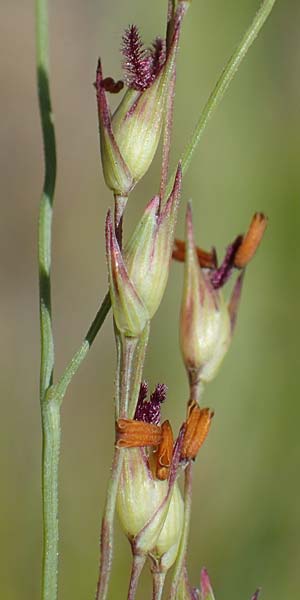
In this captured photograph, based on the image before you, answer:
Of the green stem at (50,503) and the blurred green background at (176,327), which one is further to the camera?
the blurred green background at (176,327)

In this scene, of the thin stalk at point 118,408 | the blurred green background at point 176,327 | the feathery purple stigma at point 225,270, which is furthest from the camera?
the blurred green background at point 176,327

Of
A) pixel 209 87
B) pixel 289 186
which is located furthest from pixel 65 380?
pixel 209 87

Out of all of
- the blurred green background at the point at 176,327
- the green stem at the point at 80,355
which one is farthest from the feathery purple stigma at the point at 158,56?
the blurred green background at the point at 176,327

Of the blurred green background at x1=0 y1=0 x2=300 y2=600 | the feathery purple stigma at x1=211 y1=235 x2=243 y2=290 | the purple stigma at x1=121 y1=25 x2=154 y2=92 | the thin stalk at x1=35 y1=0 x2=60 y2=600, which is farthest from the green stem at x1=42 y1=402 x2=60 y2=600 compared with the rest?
the blurred green background at x1=0 y1=0 x2=300 y2=600

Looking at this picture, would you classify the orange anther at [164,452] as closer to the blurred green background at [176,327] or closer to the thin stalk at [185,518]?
the thin stalk at [185,518]

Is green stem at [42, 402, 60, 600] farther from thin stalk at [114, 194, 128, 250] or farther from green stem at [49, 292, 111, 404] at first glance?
thin stalk at [114, 194, 128, 250]

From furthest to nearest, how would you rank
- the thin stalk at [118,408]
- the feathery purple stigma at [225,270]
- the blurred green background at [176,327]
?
the blurred green background at [176,327]
the feathery purple stigma at [225,270]
the thin stalk at [118,408]

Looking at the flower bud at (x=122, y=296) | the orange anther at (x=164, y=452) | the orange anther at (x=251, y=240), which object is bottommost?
the orange anther at (x=164, y=452)

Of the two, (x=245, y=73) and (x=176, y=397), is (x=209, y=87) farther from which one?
(x=176, y=397)
